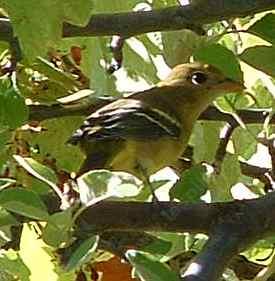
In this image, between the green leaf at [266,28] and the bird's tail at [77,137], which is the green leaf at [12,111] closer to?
the green leaf at [266,28]

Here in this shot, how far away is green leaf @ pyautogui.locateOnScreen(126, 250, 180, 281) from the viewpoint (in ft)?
2.40

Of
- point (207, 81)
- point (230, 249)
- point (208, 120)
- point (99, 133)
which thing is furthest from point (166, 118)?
point (230, 249)

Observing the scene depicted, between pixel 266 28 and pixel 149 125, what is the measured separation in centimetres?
87

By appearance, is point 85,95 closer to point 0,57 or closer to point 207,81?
point 0,57

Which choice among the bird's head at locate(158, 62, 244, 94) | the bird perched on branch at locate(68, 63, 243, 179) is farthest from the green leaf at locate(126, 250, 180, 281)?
the bird's head at locate(158, 62, 244, 94)

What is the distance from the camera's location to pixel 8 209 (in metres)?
0.82

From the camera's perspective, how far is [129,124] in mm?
1740

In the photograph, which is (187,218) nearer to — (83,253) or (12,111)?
(83,253)

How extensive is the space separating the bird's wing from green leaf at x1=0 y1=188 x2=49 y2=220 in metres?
0.61

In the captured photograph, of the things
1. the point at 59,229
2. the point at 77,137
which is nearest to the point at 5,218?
the point at 59,229

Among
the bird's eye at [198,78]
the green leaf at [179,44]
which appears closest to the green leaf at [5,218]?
the green leaf at [179,44]

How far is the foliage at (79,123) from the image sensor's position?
0.81 metres

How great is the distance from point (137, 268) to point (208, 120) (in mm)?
644

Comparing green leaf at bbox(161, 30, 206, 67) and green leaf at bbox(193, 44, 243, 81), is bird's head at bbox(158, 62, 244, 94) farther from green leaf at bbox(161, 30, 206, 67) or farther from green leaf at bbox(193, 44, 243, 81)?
green leaf at bbox(193, 44, 243, 81)
